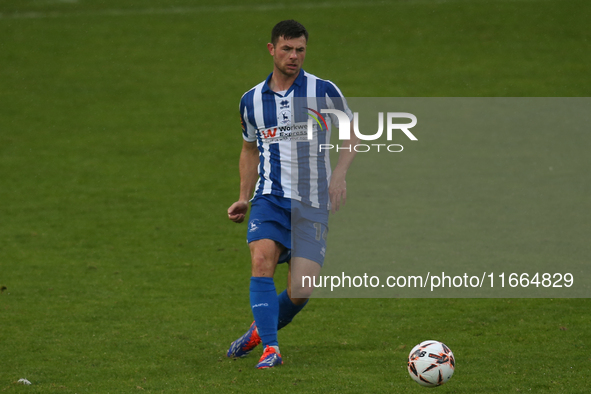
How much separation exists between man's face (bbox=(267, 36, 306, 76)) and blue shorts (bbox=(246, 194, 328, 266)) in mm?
988

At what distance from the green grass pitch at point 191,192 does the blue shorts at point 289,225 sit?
0.85 meters

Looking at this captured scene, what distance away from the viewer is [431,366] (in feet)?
16.3

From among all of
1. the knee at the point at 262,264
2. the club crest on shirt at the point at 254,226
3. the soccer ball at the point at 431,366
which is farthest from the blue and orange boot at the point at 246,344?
the soccer ball at the point at 431,366

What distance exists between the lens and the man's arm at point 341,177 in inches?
236

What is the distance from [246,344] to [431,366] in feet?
5.59

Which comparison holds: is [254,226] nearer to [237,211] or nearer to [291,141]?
[237,211]

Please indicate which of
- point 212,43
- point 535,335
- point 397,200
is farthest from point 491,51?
point 535,335

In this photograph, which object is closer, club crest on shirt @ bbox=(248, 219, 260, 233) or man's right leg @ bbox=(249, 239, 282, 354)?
man's right leg @ bbox=(249, 239, 282, 354)

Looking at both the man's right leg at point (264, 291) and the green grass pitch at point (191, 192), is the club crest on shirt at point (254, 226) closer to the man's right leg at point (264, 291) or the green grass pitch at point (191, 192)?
the man's right leg at point (264, 291)

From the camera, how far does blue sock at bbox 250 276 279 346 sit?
5.82 m

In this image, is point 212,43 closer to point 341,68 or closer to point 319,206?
point 341,68

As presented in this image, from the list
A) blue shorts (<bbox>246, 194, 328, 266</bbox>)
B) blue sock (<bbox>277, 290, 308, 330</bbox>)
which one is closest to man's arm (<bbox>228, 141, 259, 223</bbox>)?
blue shorts (<bbox>246, 194, 328, 266</bbox>)

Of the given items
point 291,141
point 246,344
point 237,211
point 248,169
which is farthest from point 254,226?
point 246,344

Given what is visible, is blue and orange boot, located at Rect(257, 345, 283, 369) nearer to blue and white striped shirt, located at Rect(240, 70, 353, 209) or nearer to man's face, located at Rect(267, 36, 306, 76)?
blue and white striped shirt, located at Rect(240, 70, 353, 209)
